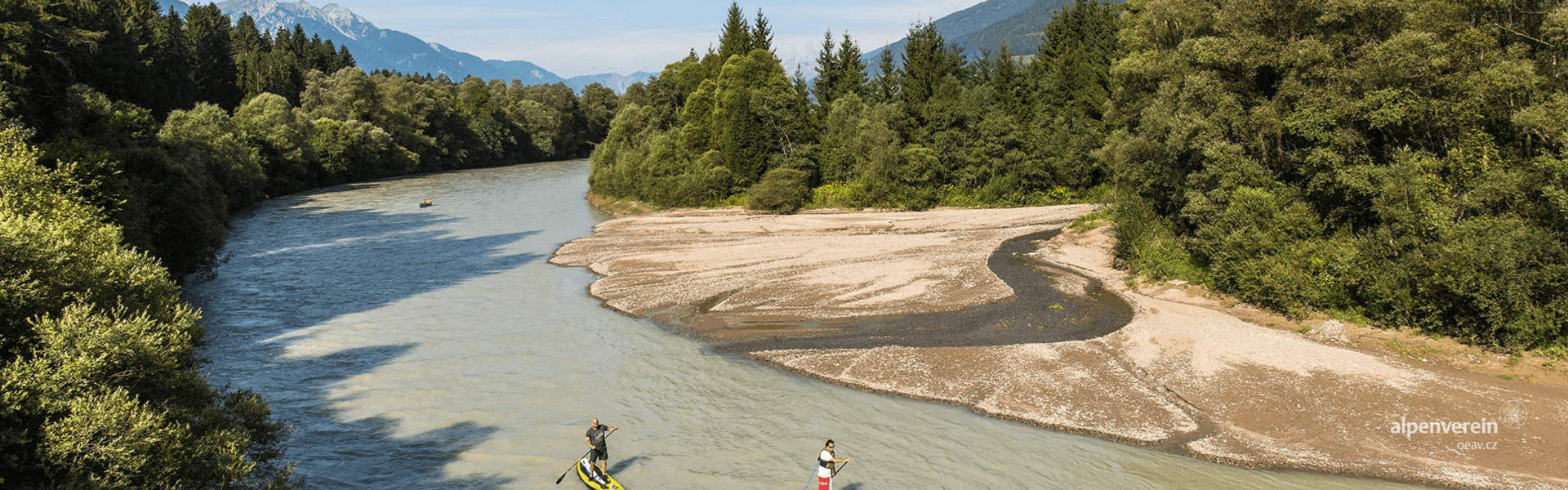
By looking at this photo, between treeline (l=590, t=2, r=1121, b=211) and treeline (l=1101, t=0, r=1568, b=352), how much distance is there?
109 feet

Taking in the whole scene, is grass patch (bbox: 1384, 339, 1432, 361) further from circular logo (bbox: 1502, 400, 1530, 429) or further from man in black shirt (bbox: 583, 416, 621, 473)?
man in black shirt (bbox: 583, 416, 621, 473)

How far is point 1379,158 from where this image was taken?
2806cm

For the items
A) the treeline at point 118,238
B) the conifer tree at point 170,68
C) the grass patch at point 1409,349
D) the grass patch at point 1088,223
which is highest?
the conifer tree at point 170,68

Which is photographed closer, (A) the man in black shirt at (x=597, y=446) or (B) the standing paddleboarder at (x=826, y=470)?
(B) the standing paddleboarder at (x=826, y=470)

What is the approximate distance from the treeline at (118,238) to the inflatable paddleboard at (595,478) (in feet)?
19.2

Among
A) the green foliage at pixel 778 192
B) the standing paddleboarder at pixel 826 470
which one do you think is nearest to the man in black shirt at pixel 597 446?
the standing paddleboarder at pixel 826 470

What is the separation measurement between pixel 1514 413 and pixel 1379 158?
10777 millimetres

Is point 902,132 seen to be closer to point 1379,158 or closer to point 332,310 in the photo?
point 1379,158

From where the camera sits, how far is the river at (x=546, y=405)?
19516mm

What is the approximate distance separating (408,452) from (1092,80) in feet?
212

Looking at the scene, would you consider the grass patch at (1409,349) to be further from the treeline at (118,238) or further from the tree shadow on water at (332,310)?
the treeline at (118,238)

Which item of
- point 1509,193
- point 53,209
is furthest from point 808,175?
point 53,209

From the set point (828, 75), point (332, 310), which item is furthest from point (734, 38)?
point (332, 310)

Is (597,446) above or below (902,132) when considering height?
below
